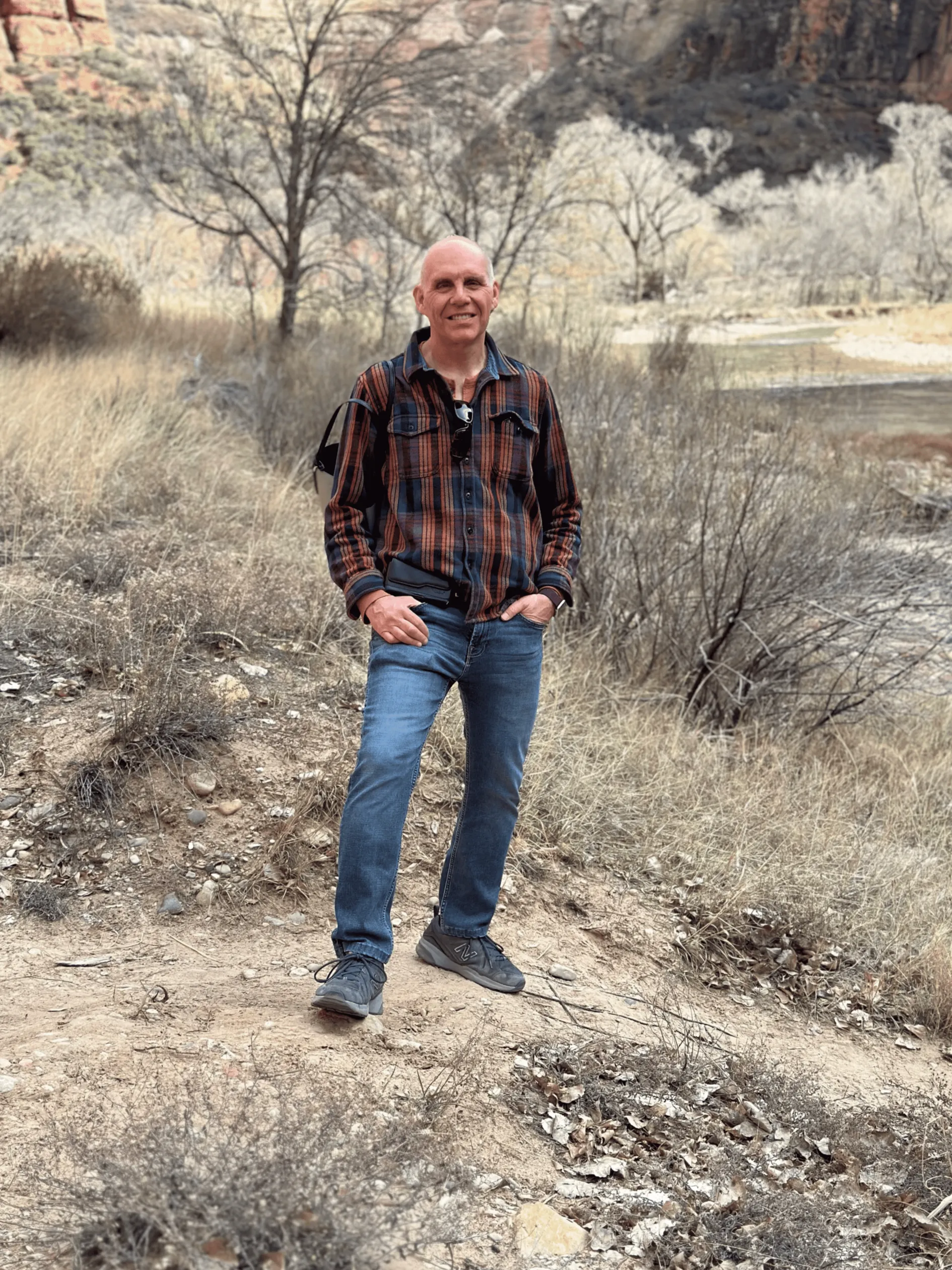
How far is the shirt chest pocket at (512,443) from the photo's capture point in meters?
2.65

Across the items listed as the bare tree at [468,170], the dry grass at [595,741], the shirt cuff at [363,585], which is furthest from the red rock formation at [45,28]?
the shirt cuff at [363,585]

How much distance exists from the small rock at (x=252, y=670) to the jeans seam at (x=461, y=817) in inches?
74.9

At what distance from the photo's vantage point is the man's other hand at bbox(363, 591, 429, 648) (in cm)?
253

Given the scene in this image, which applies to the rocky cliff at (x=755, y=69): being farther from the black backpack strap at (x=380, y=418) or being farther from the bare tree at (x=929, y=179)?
the black backpack strap at (x=380, y=418)

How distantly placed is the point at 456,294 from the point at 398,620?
732 mm

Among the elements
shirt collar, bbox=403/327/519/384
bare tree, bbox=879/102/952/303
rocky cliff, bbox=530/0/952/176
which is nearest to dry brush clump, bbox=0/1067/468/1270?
shirt collar, bbox=403/327/519/384

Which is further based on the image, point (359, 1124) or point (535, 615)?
point (535, 615)

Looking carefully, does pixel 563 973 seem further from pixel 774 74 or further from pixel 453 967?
pixel 774 74

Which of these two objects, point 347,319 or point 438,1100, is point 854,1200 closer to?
point 438,1100

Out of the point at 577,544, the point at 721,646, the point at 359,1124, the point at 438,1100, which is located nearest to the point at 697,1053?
the point at 438,1100

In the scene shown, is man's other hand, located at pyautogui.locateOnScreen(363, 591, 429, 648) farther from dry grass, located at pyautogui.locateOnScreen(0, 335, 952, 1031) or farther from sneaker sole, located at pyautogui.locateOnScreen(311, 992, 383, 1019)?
dry grass, located at pyautogui.locateOnScreen(0, 335, 952, 1031)

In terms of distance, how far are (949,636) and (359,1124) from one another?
595cm

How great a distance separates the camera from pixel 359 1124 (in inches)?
89.8

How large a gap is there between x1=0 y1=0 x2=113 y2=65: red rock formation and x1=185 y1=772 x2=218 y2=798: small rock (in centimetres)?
4175
